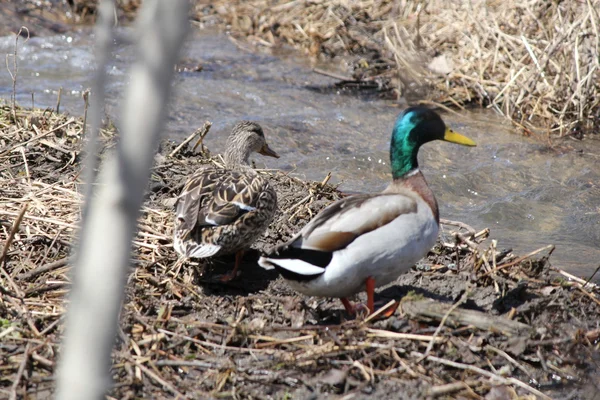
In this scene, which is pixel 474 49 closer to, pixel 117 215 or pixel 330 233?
pixel 330 233

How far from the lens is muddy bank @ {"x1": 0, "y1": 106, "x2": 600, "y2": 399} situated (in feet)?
11.2

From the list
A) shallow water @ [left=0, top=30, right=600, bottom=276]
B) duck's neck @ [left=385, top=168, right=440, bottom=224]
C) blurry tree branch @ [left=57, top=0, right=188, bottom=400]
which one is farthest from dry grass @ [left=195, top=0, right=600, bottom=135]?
blurry tree branch @ [left=57, top=0, right=188, bottom=400]

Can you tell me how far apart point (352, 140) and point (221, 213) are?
3.90 m

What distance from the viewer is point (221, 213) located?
4.43m

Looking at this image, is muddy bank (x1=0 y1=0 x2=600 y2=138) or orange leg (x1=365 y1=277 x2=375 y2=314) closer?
orange leg (x1=365 y1=277 x2=375 y2=314)

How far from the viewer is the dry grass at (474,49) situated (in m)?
7.86

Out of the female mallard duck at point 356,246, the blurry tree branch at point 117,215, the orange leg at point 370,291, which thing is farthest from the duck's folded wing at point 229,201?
the blurry tree branch at point 117,215

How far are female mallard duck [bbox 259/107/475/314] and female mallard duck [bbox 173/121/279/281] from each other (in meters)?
0.61

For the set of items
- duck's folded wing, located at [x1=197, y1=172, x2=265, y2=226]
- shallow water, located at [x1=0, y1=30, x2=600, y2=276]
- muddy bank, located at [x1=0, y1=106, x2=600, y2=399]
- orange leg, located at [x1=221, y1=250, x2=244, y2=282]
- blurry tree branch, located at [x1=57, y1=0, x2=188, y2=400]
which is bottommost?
shallow water, located at [x1=0, y1=30, x2=600, y2=276]

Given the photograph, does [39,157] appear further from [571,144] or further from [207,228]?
[571,144]

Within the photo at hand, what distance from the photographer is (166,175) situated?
5789 millimetres

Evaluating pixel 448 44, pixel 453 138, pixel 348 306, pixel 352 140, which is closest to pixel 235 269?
pixel 348 306

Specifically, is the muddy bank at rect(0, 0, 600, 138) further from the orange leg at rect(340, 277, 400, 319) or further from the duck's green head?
the orange leg at rect(340, 277, 400, 319)

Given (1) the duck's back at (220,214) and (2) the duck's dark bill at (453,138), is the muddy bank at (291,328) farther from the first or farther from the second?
(2) the duck's dark bill at (453,138)
